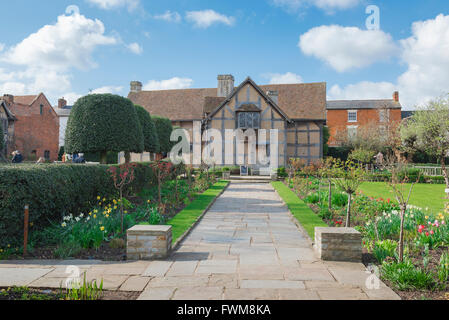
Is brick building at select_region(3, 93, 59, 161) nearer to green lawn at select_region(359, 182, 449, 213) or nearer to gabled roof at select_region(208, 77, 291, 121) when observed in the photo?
gabled roof at select_region(208, 77, 291, 121)

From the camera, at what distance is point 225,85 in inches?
1168

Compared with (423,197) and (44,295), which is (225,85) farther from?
(44,295)

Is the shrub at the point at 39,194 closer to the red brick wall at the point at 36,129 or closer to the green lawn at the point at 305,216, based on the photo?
the green lawn at the point at 305,216

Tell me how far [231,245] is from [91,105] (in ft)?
35.4

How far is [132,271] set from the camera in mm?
4336

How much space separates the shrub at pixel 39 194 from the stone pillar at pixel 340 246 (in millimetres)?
4708

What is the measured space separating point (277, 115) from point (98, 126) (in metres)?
14.4

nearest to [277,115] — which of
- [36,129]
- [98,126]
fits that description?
[98,126]

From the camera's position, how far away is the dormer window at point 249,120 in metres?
24.6

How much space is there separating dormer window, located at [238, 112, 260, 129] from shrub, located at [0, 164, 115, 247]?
17.6 metres

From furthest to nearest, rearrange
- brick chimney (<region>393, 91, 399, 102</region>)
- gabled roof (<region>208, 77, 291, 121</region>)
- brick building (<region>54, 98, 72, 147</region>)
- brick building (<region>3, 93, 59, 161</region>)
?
brick building (<region>54, 98, 72, 147</region>)
brick chimney (<region>393, 91, 399, 102</region>)
brick building (<region>3, 93, 59, 161</region>)
gabled roof (<region>208, 77, 291, 121</region>)

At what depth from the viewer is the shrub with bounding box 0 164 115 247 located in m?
5.22

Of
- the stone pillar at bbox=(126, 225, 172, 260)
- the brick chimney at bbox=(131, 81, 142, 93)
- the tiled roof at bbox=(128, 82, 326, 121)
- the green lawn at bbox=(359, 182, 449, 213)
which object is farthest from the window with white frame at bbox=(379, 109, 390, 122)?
the stone pillar at bbox=(126, 225, 172, 260)
